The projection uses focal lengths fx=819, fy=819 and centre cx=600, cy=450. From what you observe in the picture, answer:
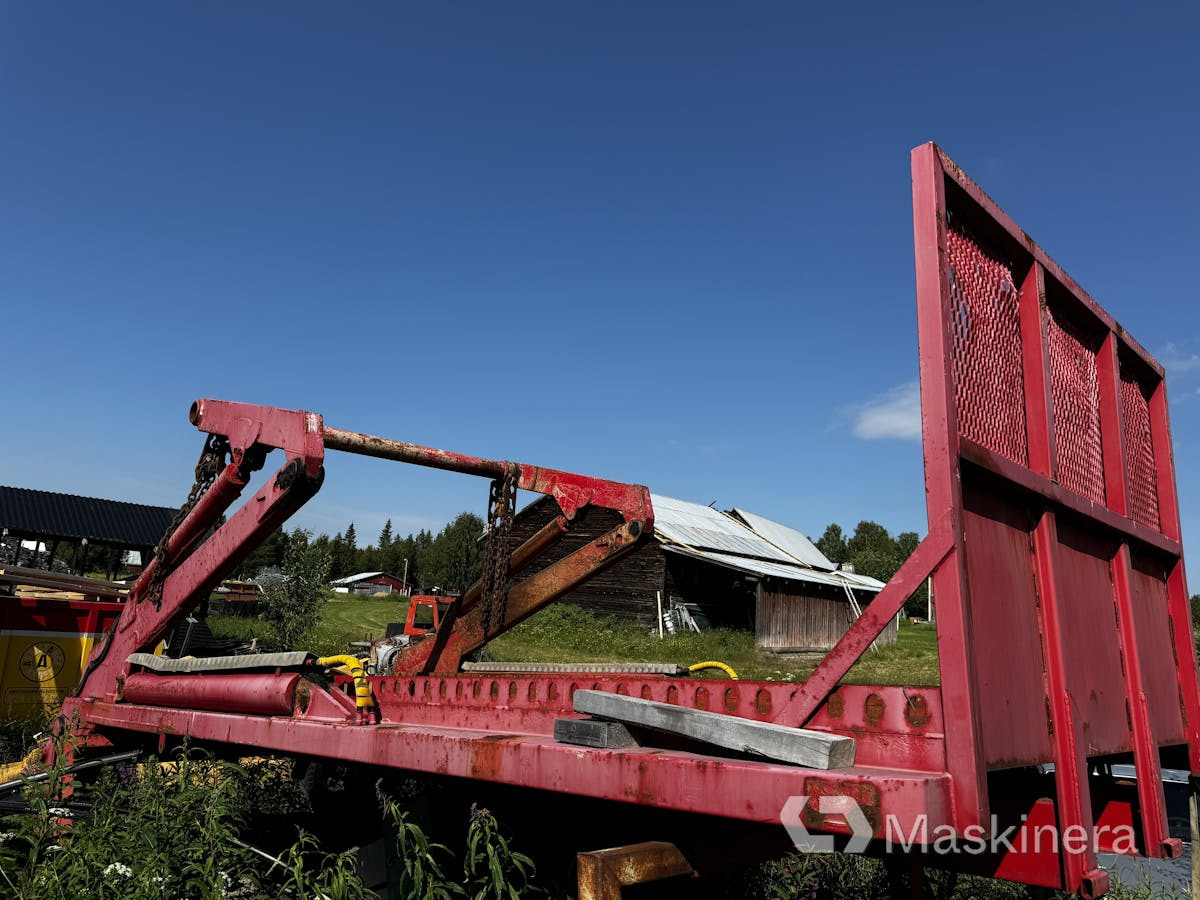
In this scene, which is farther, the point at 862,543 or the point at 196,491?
the point at 862,543

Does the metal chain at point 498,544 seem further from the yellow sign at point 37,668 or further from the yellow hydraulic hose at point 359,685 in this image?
the yellow sign at point 37,668

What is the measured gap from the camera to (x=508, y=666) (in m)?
4.55

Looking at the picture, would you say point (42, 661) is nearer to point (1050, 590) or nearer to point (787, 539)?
point (1050, 590)

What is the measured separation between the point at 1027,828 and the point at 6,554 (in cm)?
2422

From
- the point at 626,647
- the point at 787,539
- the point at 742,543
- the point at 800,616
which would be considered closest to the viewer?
the point at 626,647

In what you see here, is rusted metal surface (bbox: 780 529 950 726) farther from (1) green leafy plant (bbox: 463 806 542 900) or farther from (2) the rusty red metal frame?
(1) green leafy plant (bbox: 463 806 542 900)

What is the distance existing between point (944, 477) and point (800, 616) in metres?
23.4

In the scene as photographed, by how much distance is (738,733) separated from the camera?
198 centimetres

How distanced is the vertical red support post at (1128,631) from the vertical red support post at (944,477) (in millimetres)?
1501

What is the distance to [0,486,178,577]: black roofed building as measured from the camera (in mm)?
24500

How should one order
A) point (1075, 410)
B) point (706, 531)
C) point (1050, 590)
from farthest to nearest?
1. point (706, 531)
2. point (1075, 410)
3. point (1050, 590)

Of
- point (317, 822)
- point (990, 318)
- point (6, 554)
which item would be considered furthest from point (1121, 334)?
point (6, 554)

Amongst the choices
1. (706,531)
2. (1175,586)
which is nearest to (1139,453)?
(1175,586)

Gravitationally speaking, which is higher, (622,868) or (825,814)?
(825,814)
